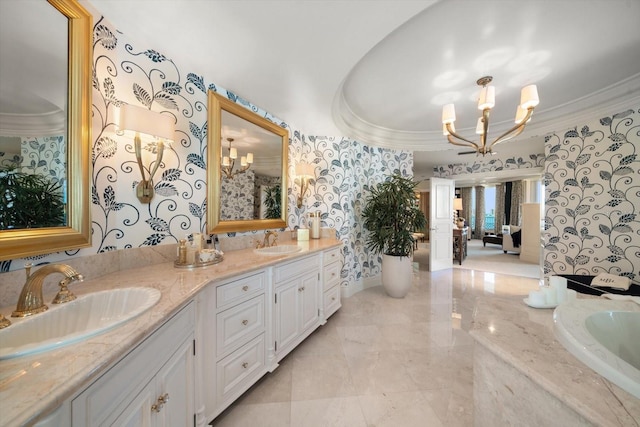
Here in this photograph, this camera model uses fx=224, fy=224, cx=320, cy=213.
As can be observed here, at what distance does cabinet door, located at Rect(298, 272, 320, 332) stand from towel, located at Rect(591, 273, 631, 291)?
263cm

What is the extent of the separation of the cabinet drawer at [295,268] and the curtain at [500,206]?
9254mm

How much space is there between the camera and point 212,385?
1219 millimetres

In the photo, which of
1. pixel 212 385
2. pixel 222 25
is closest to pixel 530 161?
pixel 222 25

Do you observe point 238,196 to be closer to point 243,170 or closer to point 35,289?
point 243,170

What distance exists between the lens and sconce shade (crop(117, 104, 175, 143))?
121 cm

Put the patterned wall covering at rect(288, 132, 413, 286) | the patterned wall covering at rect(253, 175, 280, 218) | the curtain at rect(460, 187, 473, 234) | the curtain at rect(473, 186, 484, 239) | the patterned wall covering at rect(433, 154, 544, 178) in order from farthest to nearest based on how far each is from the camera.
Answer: the curtain at rect(460, 187, 473, 234) < the curtain at rect(473, 186, 484, 239) < the patterned wall covering at rect(433, 154, 544, 178) < the patterned wall covering at rect(288, 132, 413, 286) < the patterned wall covering at rect(253, 175, 280, 218)

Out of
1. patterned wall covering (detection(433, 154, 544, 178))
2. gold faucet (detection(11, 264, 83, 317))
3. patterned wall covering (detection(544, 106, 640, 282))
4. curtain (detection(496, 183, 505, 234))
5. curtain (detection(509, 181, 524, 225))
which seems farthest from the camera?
curtain (detection(496, 183, 505, 234))

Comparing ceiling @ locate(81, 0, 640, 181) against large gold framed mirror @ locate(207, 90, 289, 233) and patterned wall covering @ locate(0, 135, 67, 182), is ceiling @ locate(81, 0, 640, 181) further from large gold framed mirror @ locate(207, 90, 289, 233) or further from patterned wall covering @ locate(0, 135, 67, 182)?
patterned wall covering @ locate(0, 135, 67, 182)

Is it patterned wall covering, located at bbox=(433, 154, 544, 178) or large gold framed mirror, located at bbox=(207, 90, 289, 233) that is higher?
patterned wall covering, located at bbox=(433, 154, 544, 178)

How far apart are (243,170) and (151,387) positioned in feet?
5.44

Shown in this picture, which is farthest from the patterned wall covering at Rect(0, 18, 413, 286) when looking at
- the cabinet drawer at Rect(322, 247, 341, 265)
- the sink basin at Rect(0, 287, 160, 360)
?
the cabinet drawer at Rect(322, 247, 341, 265)

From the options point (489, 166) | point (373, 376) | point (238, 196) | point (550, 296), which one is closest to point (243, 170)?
point (238, 196)

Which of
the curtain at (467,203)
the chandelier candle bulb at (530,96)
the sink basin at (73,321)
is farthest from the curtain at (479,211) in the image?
the sink basin at (73,321)

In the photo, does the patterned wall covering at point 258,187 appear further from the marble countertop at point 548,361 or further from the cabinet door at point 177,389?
the marble countertop at point 548,361
